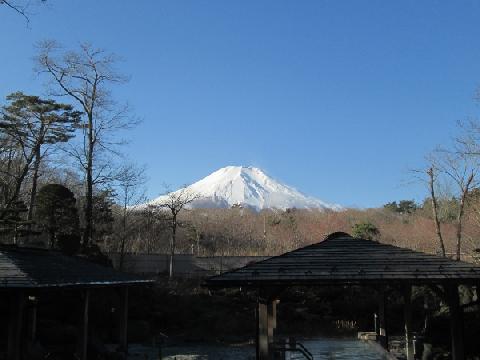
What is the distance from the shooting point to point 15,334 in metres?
11.1

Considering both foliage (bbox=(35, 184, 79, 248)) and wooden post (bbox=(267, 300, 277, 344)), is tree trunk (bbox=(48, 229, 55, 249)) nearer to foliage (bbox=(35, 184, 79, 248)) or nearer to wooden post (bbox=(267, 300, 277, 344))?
foliage (bbox=(35, 184, 79, 248))

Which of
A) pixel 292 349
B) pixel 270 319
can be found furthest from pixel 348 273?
pixel 292 349

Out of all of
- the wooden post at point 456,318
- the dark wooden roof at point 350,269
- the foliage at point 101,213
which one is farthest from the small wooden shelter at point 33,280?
the foliage at point 101,213

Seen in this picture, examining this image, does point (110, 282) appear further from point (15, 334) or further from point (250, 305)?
point (250, 305)

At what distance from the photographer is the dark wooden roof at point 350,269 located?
971 centimetres

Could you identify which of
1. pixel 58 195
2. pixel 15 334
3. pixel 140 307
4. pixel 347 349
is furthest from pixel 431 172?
pixel 15 334

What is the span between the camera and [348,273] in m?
9.89

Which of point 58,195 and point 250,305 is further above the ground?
point 58,195

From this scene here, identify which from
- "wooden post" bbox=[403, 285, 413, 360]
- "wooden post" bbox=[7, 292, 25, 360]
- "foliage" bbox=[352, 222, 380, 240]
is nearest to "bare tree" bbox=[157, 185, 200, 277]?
"foliage" bbox=[352, 222, 380, 240]

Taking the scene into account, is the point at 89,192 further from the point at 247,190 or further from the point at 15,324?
the point at 247,190

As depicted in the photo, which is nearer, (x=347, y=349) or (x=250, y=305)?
(x=347, y=349)

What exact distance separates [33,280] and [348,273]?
21.5 ft

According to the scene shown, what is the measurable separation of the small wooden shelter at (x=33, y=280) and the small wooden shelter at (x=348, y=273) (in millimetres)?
4129

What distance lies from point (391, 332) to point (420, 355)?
9398 mm
